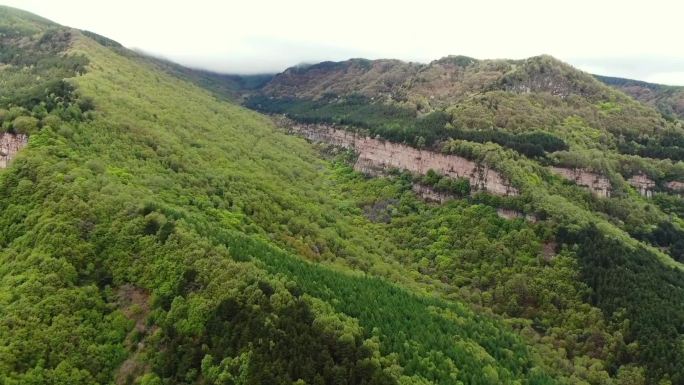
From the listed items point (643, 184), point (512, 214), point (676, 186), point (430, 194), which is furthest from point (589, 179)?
point (430, 194)

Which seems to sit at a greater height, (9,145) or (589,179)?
(589,179)

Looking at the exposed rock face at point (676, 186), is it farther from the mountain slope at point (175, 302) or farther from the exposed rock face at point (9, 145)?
the exposed rock face at point (9, 145)

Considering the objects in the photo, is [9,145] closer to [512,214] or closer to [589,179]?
[512,214]

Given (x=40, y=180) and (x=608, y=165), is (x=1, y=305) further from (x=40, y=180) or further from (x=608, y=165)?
(x=608, y=165)

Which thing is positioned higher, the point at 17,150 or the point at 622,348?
the point at 17,150

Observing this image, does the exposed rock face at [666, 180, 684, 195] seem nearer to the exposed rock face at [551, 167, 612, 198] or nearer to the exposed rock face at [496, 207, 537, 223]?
the exposed rock face at [551, 167, 612, 198]

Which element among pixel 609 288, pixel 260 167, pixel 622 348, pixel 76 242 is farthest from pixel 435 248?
pixel 76 242
